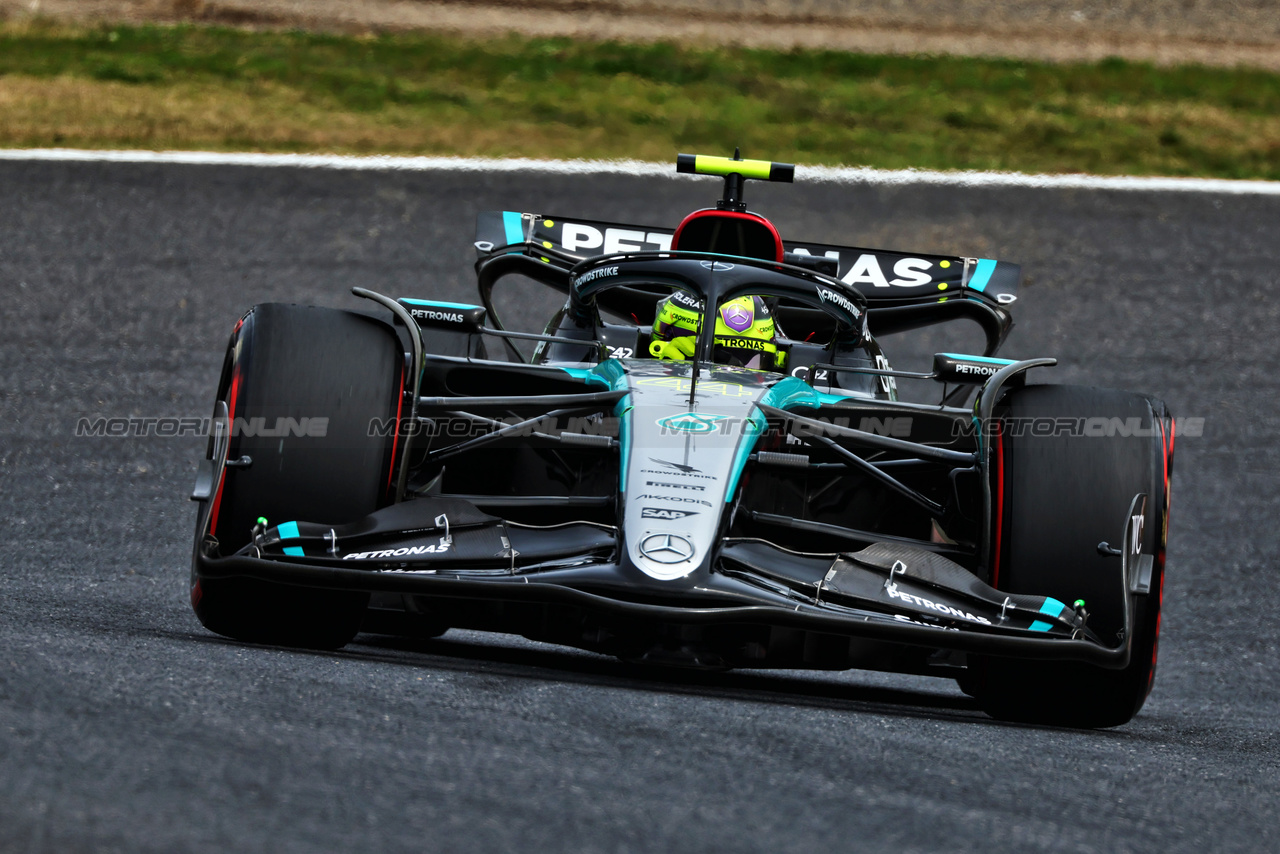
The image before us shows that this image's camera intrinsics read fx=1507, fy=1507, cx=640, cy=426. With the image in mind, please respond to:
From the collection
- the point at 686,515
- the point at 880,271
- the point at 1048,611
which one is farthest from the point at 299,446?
the point at 880,271

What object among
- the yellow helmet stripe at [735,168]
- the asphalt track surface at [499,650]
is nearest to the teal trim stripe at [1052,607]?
the asphalt track surface at [499,650]

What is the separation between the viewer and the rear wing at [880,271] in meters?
7.55

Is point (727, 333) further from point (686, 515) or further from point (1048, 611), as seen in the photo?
point (1048, 611)

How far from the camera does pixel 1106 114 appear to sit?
1527 cm

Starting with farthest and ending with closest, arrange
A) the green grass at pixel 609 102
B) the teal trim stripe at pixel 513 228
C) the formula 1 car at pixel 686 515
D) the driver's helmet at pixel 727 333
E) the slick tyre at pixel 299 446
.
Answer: the green grass at pixel 609 102
the teal trim stripe at pixel 513 228
the driver's helmet at pixel 727 333
the slick tyre at pixel 299 446
the formula 1 car at pixel 686 515

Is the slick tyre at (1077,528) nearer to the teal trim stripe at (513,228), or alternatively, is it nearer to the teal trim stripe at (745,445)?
the teal trim stripe at (745,445)

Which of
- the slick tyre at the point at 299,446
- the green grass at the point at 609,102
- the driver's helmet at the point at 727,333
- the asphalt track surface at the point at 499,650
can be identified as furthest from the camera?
the green grass at the point at 609,102

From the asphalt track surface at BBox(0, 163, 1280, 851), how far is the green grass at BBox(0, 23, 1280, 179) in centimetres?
93

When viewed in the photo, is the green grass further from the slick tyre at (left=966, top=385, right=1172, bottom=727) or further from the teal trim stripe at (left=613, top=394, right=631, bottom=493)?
the slick tyre at (left=966, top=385, right=1172, bottom=727)

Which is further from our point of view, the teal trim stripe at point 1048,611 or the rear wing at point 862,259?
the rear wing at point 862,259

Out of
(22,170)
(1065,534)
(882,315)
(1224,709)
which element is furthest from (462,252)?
(1065,534)

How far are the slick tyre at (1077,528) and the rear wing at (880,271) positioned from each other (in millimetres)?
2891

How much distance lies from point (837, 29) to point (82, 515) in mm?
12292

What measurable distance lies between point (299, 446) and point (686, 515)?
1167mm
